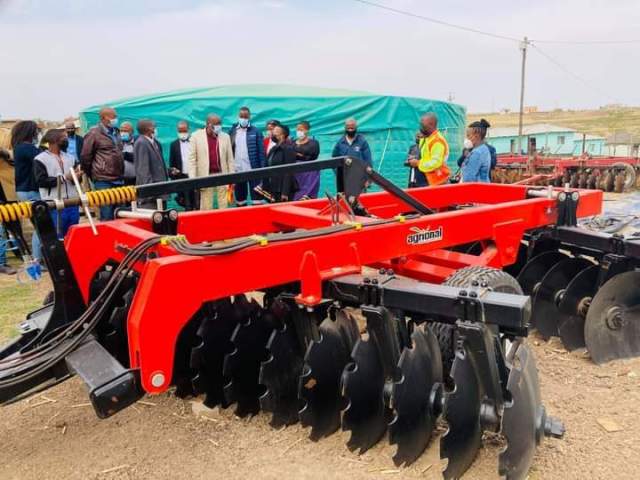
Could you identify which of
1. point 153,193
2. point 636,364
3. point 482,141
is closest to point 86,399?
point 153,193

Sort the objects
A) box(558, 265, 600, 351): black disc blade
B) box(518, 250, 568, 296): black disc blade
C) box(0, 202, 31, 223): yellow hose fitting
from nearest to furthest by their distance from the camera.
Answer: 1. box(0, 202, 31, 223): yellow hose fitting
2. box(558, 265, 600, 351): black disc blade
3. box(518, 250, 568, 296): black disc blade

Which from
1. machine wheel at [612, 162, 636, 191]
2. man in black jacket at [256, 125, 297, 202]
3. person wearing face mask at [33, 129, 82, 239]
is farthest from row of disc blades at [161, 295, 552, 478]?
machine wheel at [612, 162, 636, 191]

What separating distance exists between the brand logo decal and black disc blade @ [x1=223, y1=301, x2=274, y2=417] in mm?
853

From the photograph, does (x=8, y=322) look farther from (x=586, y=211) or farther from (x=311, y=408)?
(x=586, y=211)

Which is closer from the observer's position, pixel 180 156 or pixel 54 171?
pixel 54 171

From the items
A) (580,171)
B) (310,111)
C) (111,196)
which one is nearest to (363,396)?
(111,196)

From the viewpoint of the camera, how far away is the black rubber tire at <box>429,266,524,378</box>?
2834 millimetres

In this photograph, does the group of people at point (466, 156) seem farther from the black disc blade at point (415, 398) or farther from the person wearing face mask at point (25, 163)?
the person wearing face mask at point (25, 163)

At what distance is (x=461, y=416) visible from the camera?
232 cm

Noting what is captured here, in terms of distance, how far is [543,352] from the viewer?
3729 millimetres

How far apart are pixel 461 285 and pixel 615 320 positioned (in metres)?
1.39

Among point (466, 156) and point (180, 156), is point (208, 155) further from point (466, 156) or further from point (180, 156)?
point (466, 156)

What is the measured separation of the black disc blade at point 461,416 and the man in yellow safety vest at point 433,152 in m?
3.73

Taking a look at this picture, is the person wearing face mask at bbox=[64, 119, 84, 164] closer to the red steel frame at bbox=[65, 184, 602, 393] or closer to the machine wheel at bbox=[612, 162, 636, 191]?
the red steel frame at bbox=[65, 184, 602, 393]
